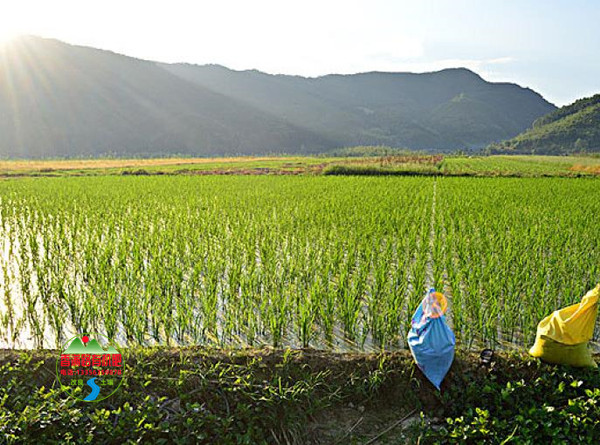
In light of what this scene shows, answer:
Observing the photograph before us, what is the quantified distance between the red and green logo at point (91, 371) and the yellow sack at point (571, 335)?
108 inches

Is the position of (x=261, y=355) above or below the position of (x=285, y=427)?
above

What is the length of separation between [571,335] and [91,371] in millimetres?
3073

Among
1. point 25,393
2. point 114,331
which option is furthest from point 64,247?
point 25,393

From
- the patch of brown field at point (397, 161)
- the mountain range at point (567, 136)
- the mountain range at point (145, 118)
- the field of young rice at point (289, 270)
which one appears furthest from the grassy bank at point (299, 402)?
the mountain range at point (567, 136)

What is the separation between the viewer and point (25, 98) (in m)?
80.9

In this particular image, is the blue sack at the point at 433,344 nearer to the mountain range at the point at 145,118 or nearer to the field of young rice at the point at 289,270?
the field of young rice at the point at 289,270

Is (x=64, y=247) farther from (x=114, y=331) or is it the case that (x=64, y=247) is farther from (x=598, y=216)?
(x=598, y=216)

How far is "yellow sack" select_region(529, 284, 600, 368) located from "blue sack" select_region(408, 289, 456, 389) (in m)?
0.67

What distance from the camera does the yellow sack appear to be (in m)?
2.95

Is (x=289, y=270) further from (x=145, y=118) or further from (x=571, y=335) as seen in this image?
(x=145, y=118)

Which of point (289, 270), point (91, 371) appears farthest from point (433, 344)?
point (289, 270)

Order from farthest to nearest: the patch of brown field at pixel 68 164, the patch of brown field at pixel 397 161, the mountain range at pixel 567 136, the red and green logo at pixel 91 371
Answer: the mountain range at pixel 567 136 < the patch of brown field at pixel 68 164 < the patch of brown field at pixel 397 161 < the red and green logo at pixel 91 371

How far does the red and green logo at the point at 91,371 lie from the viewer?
8.98ft

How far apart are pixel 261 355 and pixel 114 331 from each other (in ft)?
4.47
